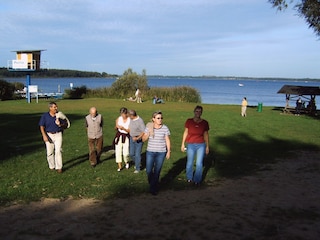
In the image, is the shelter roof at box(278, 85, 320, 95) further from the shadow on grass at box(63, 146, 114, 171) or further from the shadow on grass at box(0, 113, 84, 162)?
the shadow on grass at box(63, 146, 114, 171)

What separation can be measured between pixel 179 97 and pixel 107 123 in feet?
75.2

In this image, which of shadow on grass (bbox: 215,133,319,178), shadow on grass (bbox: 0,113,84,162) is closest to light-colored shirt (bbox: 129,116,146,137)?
shadow on grass (bbox: 215,133,319,178)

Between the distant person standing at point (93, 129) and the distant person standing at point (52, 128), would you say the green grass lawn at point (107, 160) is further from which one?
the distant person standing at point (52, 128)

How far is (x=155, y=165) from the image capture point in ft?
24.8

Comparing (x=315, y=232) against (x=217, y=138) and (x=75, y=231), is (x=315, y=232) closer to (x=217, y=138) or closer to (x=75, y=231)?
(x=75, y=231)

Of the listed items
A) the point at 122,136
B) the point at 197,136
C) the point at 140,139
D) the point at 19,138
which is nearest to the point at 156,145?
the point at 197,136

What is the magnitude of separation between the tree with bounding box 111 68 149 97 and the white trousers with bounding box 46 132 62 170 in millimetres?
35827

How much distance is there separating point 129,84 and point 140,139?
37.9 m

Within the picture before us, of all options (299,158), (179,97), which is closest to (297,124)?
(299,158)

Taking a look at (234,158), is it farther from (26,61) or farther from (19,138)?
(26,61)

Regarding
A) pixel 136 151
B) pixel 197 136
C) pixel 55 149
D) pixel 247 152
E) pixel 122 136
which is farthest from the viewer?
pixel 247 152

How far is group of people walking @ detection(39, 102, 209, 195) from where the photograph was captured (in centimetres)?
752

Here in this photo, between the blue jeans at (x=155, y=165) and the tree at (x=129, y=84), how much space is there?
124 feet

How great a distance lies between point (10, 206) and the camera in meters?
6.70
